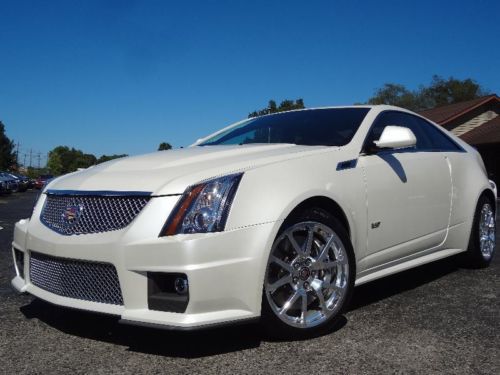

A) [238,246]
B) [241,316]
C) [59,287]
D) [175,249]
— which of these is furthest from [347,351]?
[59,287]

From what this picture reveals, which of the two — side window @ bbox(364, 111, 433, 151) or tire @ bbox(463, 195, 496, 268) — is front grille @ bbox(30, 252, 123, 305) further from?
tire @ bbox(463, 195, 496, 268)

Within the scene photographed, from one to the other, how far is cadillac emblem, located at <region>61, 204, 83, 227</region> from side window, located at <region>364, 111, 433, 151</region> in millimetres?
2027

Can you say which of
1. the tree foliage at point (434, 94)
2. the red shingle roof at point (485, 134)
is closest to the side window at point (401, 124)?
the red shingle roof at point (485, 134)

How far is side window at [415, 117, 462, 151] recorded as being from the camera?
4.55 meters

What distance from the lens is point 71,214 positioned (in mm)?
2943

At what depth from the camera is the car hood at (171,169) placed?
2775mm

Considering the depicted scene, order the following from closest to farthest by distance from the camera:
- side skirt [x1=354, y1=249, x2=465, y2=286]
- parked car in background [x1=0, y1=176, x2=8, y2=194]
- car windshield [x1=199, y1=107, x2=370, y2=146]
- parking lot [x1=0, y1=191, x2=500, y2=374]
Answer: parking lot [x1=0, y1=191, x2=500, y2=374] → side skirt [x1=354, y1=249, x2=465, y2=286] → car windshield [x1=199, y1=107, x2=370, y2=146] → parked car in background [x1=0, y1=176, x2=8, y2=194]

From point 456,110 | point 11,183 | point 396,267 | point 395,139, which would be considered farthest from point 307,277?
point 11,183

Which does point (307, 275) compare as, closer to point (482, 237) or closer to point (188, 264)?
point (188, 264)

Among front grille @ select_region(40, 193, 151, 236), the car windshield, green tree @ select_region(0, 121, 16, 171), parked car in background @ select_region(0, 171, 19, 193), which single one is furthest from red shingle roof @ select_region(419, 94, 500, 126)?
green tree @ select_region(0, 121, 16, 171)

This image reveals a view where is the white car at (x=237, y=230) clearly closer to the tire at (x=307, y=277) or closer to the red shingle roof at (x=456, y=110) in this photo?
the tire at (x=307, y=277)

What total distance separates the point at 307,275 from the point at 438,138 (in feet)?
7.48

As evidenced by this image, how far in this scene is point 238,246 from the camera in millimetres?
2672

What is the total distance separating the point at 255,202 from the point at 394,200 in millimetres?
1334
